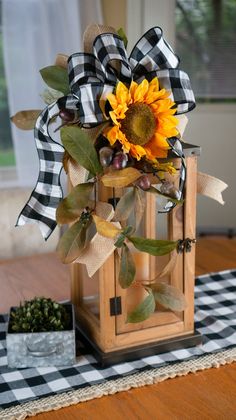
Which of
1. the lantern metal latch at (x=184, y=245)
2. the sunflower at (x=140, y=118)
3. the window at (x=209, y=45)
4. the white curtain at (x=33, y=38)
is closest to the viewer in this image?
the sunflower at (x=140, y=118)

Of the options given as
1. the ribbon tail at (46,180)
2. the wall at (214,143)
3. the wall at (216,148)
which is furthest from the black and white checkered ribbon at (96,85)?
the wall at (216,148)

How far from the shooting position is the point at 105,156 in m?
1.03

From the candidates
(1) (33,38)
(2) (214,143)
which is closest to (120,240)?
(1) (33,38)

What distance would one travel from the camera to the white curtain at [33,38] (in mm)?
2770

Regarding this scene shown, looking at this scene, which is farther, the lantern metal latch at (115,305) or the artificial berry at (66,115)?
the lantern metal latch at (115,305)

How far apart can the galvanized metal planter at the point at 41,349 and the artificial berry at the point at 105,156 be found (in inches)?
13.4

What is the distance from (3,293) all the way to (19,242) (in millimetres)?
432

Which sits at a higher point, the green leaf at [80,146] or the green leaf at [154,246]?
the green leaf at [80,146]

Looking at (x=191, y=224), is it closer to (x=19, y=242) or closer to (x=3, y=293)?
(x=3, y=293)

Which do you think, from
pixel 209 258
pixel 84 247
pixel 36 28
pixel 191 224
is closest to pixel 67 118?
pixel 84 247

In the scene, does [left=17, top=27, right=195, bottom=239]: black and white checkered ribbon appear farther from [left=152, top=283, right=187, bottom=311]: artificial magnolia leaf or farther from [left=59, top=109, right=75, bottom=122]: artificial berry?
[left=152, top=283, right=187, bottom=311]: artificial magnolia leaf

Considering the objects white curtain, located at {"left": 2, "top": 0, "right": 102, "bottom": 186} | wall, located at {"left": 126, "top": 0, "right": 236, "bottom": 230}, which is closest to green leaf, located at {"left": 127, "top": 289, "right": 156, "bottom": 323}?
white curtain, located at {"left": 2, "top": 0, "right": 102, "bottom": 186}

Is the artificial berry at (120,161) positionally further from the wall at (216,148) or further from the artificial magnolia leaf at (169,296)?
the wall at (216,148)

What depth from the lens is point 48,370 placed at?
47.1 inches
